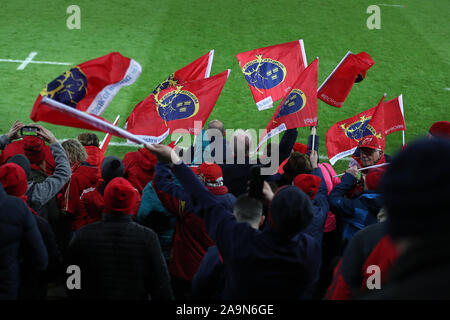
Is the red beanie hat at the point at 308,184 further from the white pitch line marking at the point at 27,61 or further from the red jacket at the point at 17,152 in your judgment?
the white pitch line marking at the point at 27,61

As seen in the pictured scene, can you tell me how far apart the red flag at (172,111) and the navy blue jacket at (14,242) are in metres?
2.17

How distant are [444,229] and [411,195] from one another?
10 centimetres

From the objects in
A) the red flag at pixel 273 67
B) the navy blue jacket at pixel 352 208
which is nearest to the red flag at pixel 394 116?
the red flag at pixel 273 67

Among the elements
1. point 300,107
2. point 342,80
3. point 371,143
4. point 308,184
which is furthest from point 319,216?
point 342,80

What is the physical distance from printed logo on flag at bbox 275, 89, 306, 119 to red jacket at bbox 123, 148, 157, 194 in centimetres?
154

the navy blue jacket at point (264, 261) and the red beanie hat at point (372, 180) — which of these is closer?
the navy blue jacket at point (264, 261)

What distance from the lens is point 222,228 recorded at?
2.44 m

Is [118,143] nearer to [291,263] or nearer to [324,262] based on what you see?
[324,262]

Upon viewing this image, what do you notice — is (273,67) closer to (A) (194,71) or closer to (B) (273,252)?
(A) (194,71)

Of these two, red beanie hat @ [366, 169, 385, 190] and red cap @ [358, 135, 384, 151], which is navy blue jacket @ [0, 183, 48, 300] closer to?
red beanie hat @ [366, 169, 385, 190]

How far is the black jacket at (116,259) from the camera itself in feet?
9.45

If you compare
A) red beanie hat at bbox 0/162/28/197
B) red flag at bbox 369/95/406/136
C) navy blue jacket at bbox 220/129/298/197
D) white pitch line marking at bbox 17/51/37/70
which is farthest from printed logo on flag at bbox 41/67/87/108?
white pitch line marking at bbox 17/51/37/70

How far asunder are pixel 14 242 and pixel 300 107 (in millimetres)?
3370

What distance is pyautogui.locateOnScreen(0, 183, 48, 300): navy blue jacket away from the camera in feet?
9.04
